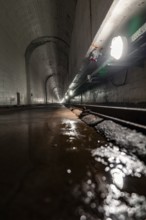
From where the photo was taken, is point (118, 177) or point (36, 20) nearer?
point (118, 177)

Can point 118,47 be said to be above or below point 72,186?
above

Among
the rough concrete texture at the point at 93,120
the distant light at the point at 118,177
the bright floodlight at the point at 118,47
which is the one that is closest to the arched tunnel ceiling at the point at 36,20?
the bright floodlight at the point at 118,47

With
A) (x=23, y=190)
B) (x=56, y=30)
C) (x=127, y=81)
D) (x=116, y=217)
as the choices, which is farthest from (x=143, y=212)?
(x=56, y=30)

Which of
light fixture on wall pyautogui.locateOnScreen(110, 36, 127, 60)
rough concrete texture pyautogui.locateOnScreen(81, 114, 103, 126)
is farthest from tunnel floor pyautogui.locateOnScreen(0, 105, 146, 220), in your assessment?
light fixture on wall pyautogui.locateOnScreen(110, 36, 127, 60)

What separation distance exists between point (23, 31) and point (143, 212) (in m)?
10.6

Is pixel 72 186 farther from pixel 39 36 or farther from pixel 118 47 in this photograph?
pixel 39 36

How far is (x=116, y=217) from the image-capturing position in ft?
1.77

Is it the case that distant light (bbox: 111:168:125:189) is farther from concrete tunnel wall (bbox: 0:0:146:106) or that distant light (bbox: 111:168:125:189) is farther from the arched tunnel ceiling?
the arched tunnel ceiling

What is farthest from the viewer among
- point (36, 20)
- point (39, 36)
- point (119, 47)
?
point (39, 36)

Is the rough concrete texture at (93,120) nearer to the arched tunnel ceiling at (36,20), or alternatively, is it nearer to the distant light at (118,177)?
the distant light at (118,177)

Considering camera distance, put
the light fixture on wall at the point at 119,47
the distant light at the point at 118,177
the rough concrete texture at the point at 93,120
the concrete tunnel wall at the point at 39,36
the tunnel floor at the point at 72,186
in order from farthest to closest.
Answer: the concrete tunnel wall at the point at 39,36
the rough concrete texture at the point at 93,120
the light fixture on wall at the point at 119,47
the distant light at the point at 118,177
the tunnel floor at the point at 72,186

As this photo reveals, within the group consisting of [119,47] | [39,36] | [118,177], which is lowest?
[118,177]

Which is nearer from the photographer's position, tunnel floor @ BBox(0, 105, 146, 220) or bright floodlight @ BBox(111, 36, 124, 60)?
tunnel floor @ BBox(0, 105, 146, 220)

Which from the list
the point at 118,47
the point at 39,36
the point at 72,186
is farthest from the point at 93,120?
the point at 39,36
